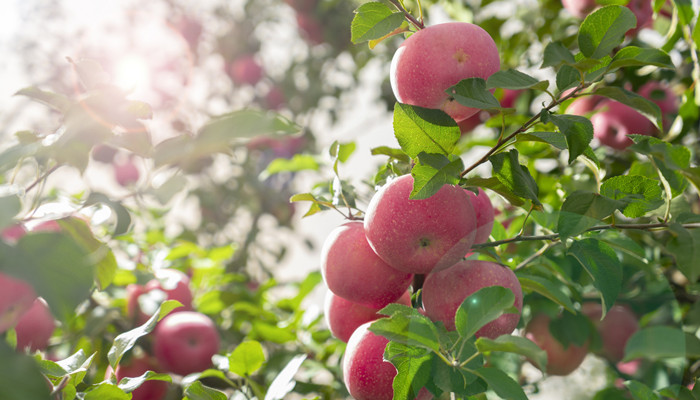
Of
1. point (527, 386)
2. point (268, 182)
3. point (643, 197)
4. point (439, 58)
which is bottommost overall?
point (268, 182)

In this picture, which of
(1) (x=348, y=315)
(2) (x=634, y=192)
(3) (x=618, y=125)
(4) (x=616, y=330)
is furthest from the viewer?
(3) (x=618, y=125)

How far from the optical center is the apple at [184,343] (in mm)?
1146

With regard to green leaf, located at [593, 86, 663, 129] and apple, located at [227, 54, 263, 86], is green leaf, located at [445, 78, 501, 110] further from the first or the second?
apple, located at [227, 54, 263, 86]

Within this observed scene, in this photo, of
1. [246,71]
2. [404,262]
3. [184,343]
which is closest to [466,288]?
[404,262]

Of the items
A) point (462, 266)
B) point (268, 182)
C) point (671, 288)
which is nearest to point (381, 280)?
point (462, 266)

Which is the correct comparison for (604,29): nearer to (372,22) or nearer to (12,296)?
(372,22)

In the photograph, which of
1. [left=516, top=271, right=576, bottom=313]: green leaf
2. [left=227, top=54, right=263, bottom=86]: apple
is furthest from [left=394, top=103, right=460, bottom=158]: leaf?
[left=227, top=54, right=263, bottom=86]: apple

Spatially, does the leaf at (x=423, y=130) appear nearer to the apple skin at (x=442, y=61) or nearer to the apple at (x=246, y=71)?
the apple skin at (x=442, y=61)

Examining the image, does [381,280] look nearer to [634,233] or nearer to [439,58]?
[439,58]

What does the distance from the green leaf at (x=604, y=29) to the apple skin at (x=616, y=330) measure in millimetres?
596

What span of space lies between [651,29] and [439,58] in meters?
0.91

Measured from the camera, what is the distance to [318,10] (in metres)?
2.47

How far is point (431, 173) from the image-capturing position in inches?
21.3

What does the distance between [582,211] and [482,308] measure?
0.49 ft
